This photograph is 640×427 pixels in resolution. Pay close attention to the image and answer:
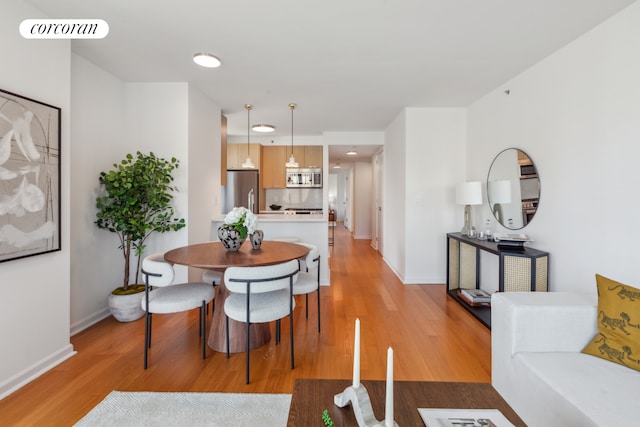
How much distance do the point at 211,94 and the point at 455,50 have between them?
2753 millimetres

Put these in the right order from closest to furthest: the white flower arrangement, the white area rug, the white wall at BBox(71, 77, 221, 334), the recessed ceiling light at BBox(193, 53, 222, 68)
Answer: the white area rug → the white flower arrangement → the recessed ceiling light at BBox(193, 53, 222, 68) → the white wall at BBox(71, 77, 221, 334)

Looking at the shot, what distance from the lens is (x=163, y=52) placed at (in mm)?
2600

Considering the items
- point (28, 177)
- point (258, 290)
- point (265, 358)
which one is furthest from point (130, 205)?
point (265, 358)

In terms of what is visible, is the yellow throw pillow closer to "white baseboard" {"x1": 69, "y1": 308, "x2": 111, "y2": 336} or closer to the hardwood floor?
the hardwood floor

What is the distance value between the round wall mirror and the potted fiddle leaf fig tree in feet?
11.7

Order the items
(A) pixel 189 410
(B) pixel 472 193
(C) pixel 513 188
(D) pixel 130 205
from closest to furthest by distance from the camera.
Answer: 1. (A) pixel 189 410
2. (D) pixel 130 205
3. (C) pixel 513 188
4. (B) pixel 472 193

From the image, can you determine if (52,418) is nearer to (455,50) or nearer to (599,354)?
(599,354)

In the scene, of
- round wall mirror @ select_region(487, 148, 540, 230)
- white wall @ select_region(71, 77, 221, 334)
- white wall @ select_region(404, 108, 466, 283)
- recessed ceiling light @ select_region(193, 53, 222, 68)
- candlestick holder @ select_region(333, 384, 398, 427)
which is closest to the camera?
candlestick holder @ select_region(333, 384, 398, 427)

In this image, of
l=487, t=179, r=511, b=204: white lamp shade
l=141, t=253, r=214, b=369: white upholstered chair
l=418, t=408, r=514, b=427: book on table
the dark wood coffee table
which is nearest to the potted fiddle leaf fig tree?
l=141, t=253, r=214, b=369: white upholstered chair

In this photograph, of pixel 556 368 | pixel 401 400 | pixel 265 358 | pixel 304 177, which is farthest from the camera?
pixel 304 177

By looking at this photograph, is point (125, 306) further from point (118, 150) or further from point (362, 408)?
point (362, 408)

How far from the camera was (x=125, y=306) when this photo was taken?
9.21ft

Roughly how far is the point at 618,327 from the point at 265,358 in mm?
2134

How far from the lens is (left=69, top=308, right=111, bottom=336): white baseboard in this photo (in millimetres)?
2633
